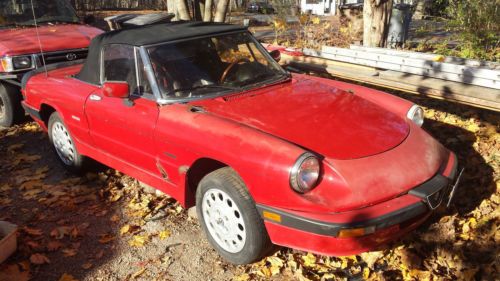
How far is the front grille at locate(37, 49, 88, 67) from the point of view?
6.25 m

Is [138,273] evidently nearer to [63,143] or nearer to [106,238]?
[106,238]

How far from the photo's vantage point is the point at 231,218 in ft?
10.00

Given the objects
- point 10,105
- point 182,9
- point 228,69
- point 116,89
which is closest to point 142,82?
point 116,89

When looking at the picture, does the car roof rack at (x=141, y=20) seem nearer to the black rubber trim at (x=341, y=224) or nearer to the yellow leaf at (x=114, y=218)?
the yellow leaf at (x=114, y=218)

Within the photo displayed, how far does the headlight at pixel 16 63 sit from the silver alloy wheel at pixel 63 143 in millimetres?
1760

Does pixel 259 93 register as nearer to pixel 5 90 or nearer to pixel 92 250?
pixel 92 250

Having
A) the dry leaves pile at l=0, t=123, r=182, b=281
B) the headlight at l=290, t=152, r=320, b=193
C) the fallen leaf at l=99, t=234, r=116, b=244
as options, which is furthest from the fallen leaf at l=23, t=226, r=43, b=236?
the headlight at l=290, t=152, r=320, b=193

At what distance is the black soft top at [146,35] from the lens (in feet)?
12.6

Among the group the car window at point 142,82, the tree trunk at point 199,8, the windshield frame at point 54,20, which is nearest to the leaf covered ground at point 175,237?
the car window at point 142,82

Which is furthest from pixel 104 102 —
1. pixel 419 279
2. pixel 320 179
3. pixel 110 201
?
pixel 419 279

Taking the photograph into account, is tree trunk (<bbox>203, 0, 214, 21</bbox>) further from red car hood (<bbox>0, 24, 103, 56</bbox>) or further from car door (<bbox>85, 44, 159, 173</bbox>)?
car door (<bbox>85, 44, 159, 173</bbox>)

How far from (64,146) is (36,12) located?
3559 mm

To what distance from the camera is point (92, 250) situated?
3.59 meters

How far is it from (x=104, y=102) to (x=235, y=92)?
1318mm
